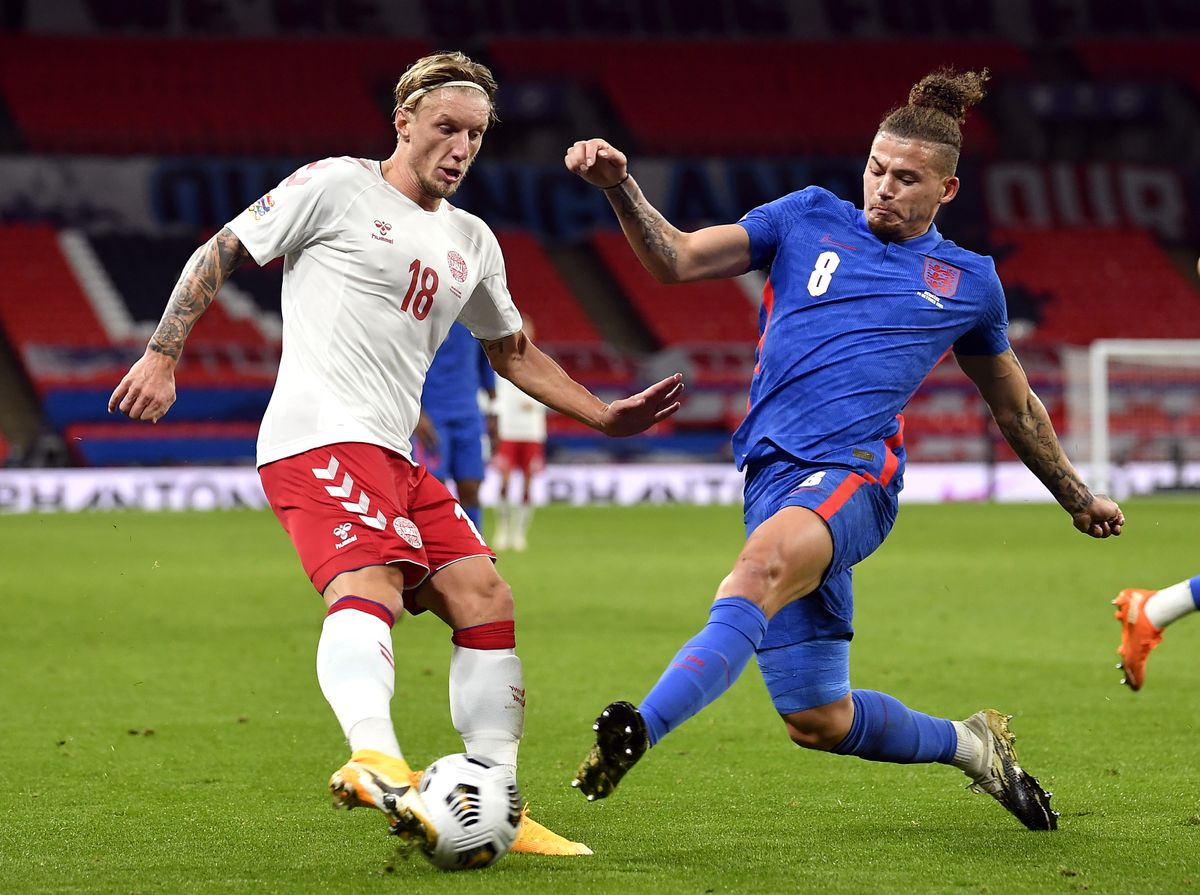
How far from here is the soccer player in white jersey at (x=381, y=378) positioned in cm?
428

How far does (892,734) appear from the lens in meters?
4.81

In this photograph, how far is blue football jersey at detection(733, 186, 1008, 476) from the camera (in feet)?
14.8

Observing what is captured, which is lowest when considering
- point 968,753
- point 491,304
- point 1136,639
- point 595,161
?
point 968,753

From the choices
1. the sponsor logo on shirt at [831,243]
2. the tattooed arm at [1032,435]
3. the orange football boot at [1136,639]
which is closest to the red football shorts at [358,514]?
the sponsor logo on shirt at [831,243]

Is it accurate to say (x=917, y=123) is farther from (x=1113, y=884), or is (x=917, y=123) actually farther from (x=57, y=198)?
(x=57, y=198)

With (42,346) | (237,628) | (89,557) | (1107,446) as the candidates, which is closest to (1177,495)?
(1107,446)

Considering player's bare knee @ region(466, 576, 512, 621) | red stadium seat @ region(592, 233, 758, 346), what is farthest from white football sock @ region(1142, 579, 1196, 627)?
red stadium seat @ region(592, 233, 758, 346)

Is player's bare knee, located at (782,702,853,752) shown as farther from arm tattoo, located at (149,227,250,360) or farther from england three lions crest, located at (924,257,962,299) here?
arm tattoo, located at (149,227,250,360)

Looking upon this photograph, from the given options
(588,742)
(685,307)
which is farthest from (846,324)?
(685,307)

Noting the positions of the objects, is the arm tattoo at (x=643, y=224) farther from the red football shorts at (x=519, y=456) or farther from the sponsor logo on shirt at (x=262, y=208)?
the red football shorts at (x=519, y=456)

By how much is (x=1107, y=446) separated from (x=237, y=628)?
53.9 ft

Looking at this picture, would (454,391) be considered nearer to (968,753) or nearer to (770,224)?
(770,224)

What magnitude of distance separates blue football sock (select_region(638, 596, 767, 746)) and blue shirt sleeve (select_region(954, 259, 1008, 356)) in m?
1.25

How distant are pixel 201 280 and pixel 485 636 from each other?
121 cm
